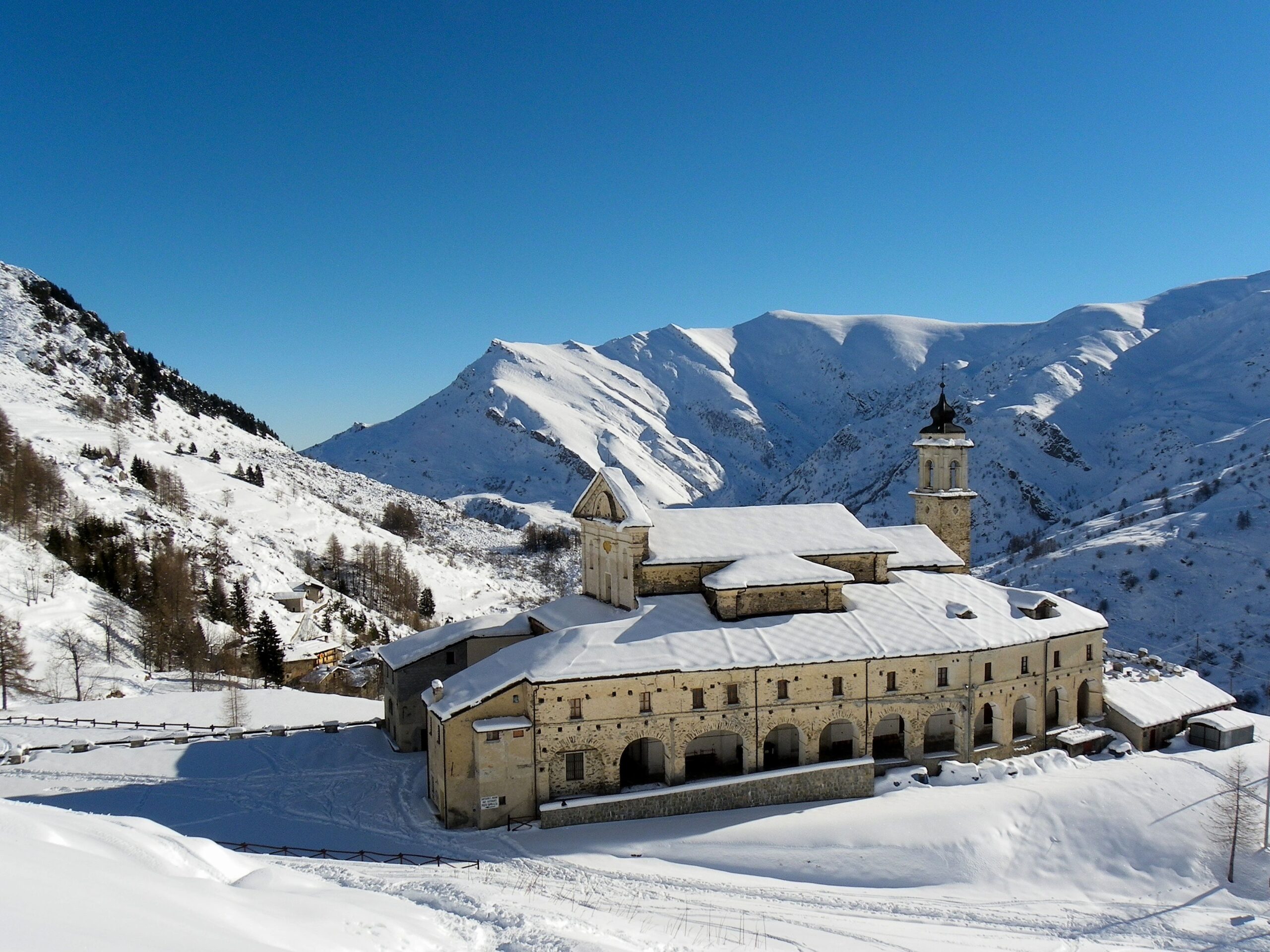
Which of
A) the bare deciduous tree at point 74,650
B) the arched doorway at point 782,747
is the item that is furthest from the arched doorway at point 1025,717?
the bare deciduous tree at point 74,650

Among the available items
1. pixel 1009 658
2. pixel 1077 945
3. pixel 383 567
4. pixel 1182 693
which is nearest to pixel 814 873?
pixel 1077 945

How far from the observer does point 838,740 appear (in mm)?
40094

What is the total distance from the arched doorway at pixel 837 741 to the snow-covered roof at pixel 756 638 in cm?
388

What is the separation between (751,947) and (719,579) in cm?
1937

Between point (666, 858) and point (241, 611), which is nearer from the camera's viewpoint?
point (666, 858)

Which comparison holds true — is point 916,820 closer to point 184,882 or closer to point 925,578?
point 925,578

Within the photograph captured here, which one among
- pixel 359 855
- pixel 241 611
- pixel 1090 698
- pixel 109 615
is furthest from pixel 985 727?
pixel 241 611

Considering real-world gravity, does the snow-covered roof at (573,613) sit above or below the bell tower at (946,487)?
below

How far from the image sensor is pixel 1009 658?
137 feet

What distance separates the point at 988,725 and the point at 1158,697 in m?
11.5

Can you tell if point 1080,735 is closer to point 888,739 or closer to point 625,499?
point 888,739

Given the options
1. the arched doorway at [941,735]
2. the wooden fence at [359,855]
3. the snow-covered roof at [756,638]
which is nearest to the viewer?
the wooden fence at [359,855]

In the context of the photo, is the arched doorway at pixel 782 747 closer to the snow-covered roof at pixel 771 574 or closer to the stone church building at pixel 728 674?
the stone church building at pixel 728 674

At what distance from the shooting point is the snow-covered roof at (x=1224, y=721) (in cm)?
4459
